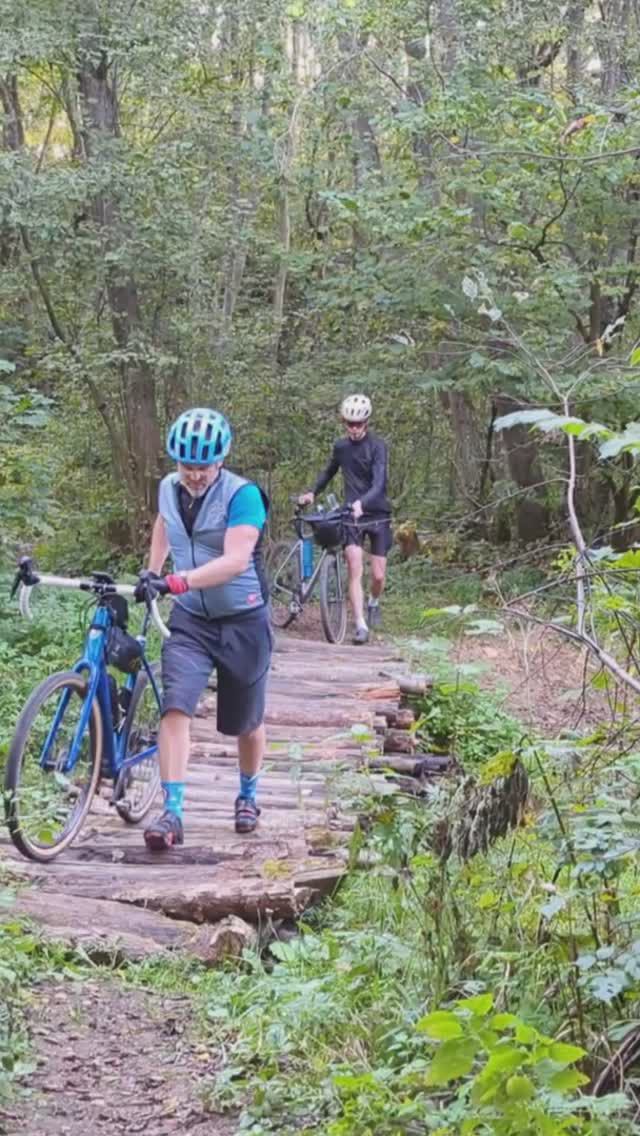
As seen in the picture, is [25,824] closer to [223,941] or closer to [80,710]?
[80,710]

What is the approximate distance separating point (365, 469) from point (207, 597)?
5.39 m

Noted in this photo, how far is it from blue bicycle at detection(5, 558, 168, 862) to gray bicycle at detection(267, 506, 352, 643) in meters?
4.82

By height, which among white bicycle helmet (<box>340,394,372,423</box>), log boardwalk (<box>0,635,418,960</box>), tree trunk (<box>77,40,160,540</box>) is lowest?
log boardwalk (<box>0,635,418,960</box>)

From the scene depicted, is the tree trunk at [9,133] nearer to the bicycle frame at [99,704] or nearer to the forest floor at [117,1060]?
the bicycle frame at [99,704]

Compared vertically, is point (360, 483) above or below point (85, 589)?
above

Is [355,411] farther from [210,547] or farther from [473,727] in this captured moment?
[210,547]

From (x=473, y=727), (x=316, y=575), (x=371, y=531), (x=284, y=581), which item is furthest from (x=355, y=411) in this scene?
(x=473, y=727)

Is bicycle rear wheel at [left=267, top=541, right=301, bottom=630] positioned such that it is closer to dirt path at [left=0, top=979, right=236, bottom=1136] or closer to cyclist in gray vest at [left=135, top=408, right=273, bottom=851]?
cyclist in gray vest at [left=135, top=408, right=273, bottom=851]

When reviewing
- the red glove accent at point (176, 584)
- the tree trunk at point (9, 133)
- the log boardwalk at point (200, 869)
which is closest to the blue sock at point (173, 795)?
the log boardwalk at point (200, 869)

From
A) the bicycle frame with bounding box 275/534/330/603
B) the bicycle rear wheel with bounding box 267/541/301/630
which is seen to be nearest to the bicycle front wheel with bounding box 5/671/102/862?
the bicycle frame with bounding box 275/534/330/603

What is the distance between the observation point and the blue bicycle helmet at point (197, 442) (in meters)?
5.32

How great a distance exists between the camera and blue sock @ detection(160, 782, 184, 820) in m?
5.61

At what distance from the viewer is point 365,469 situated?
35.4 feet

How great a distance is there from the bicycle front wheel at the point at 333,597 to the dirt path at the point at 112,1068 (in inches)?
272
